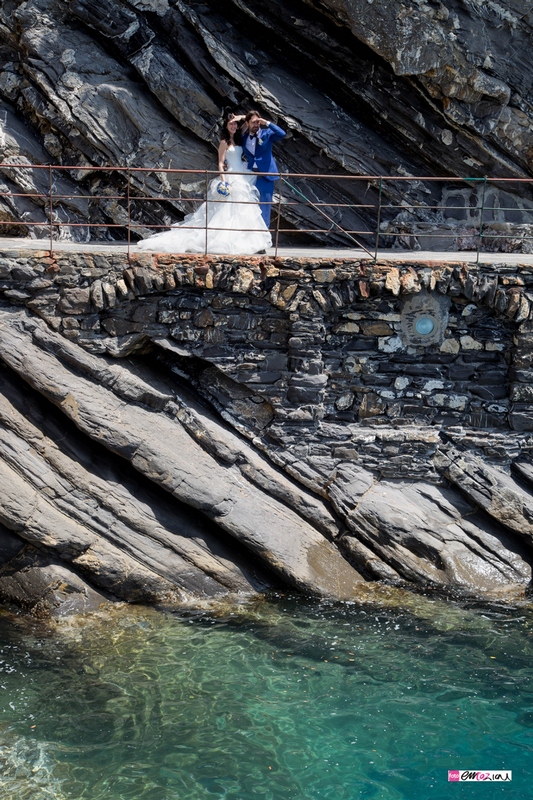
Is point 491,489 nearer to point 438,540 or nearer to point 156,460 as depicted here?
point 438,540

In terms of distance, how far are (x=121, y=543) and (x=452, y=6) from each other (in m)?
9.62

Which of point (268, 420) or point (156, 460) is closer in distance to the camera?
point (156, 460)

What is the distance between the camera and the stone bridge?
9352mm

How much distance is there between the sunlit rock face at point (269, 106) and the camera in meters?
12.4

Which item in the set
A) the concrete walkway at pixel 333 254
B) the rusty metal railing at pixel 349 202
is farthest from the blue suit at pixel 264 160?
the rusty metal railing at pixel 349 202

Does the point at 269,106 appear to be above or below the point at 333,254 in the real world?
above

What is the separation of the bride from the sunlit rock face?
192 centimetres

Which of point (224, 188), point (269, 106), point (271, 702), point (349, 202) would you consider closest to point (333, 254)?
point (224, 188)

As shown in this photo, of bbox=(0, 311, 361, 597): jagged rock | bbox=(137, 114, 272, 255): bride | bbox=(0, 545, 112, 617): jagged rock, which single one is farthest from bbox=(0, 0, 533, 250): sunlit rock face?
bbox=(0, 545, 112, 617): jagged rock

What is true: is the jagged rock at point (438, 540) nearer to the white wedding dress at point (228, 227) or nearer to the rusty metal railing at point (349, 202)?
the white wedding dress at point (228, 227)

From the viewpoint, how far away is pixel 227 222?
10758mm

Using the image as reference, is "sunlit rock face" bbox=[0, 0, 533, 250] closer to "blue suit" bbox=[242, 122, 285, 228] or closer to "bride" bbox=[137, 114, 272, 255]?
"blue suit" bbox=[242, 122, 285, 228]

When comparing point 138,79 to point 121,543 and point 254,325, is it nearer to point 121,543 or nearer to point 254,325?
point 254,325

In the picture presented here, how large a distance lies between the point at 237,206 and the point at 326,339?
7.96 feet
